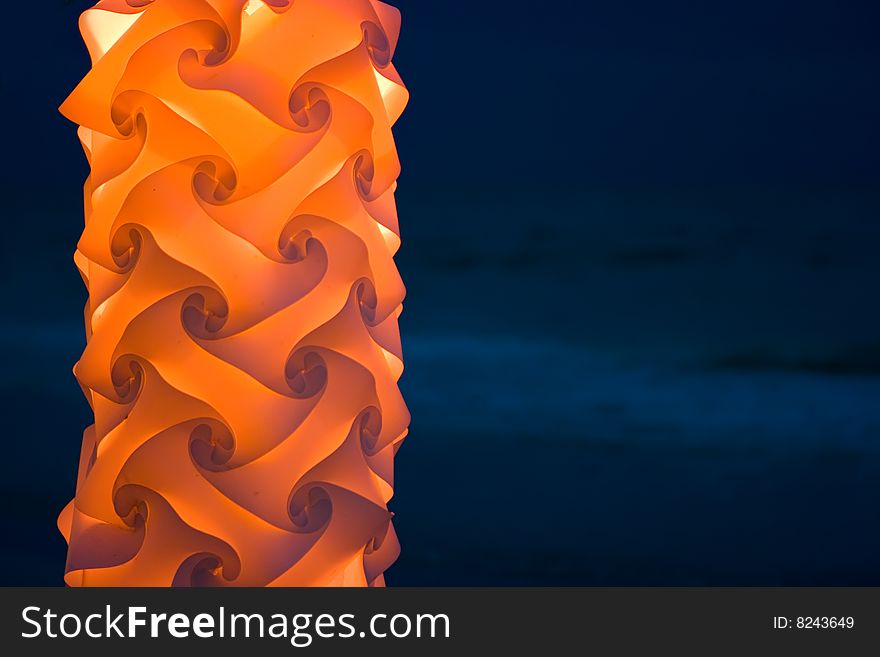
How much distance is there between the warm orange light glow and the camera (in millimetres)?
1509

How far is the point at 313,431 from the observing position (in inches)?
61.3

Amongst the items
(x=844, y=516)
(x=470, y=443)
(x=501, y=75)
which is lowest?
(x=844, y=516)

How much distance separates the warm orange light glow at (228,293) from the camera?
1.51 metres

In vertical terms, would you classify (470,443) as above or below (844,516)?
above

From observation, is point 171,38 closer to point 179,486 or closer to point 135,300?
point 135,300

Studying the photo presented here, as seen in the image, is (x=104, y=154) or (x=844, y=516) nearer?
(x=104, y=154)

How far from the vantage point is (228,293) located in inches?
59.4

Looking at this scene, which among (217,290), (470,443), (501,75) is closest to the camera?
(217,290)

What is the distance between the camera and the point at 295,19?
5.01 feet

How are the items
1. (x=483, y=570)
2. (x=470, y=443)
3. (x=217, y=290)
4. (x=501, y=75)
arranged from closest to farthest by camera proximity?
1. (x=217, y=290)
2. (x=483, y=570)
3. (x=470, y=443)
4. (x=501, y=75)
